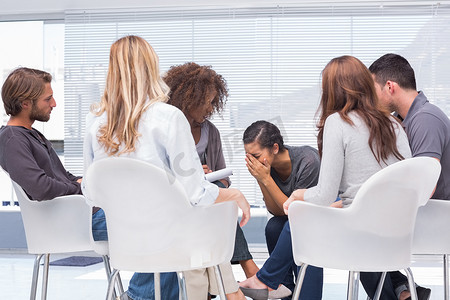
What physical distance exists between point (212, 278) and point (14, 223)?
437 centimetres

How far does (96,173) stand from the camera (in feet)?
6.26

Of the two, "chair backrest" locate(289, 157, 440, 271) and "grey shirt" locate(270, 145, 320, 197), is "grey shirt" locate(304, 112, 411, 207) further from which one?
"grey shirt" locate(270, 145, 320, 197)

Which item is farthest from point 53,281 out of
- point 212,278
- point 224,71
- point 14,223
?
point 224,71

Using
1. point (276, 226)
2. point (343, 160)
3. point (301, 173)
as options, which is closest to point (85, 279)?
point (276, 226)

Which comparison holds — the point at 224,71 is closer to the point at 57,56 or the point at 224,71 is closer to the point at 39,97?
the point at 57,56

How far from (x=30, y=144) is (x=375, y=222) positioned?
1.58 metres

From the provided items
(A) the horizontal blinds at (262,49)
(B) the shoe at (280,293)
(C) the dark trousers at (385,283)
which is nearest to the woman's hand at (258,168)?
(B) the shoe at (280,293)

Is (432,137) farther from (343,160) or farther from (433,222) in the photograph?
(343,160)

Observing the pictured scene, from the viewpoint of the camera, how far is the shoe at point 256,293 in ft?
9.11

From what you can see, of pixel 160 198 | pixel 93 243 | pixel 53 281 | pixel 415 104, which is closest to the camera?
pixel 160 198

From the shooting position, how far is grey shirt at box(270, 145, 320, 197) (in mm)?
3189

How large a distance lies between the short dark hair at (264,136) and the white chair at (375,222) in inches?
45.9

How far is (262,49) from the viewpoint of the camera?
6.08m

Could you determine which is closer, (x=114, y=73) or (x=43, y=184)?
(x=114, y=73)
